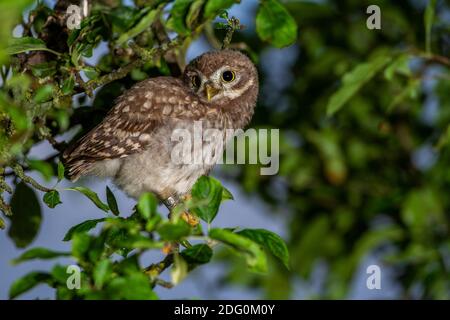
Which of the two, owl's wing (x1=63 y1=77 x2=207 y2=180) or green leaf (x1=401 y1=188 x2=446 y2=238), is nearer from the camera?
owl's wing (x1=63 y1=77 x2=207 y2=180)

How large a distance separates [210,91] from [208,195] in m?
2.13

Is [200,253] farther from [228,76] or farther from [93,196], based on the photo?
[228,76]

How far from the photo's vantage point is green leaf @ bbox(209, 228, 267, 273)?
2176mm

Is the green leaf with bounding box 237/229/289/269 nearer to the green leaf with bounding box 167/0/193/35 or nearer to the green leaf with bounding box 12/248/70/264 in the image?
the green leaf with bounding box 12/248/70/264

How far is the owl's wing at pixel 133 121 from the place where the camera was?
149 inches

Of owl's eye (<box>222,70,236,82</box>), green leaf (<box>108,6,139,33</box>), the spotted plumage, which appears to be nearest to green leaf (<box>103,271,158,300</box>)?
green leaf (<box>108,6,139,33</box>)

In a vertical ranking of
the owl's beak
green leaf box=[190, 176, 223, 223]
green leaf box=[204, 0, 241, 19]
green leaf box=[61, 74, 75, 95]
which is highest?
the owl's beak

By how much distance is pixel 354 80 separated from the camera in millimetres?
3920

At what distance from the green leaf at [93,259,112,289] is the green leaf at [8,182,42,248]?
1.43 meters

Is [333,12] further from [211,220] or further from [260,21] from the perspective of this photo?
[211,220]

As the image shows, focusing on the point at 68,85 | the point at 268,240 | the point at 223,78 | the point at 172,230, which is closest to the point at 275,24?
the point at 268,240

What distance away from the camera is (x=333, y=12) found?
5570 millimetres

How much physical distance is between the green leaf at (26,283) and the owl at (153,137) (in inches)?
59.3

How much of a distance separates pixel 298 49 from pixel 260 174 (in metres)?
1.16
